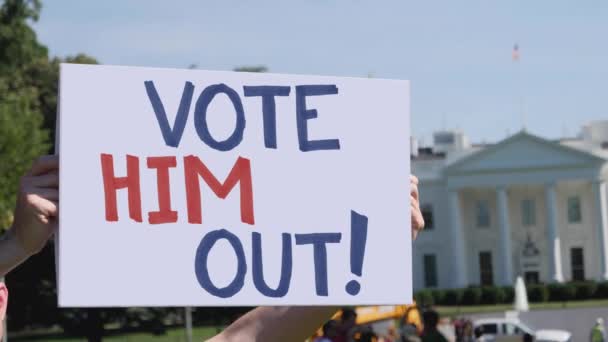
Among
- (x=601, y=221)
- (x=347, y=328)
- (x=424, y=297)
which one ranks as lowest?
(x=347, y=328)

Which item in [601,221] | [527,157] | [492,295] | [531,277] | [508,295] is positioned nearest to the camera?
[492,295]

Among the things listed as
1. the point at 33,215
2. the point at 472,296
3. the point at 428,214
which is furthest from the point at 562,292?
the point at 33,215

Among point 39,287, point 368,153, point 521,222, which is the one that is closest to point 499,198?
point 521,222

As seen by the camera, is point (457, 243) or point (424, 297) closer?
point (424, 297)

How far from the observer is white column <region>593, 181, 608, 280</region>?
89.7 meters

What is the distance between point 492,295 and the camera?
76625 millimetres

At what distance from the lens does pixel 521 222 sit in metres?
93.6

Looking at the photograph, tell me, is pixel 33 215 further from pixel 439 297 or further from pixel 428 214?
pixel 428 214

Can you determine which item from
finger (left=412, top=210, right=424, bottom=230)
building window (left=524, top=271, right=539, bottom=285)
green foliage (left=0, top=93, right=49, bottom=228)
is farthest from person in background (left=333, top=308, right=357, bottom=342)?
building window (left=524, top=271, right=539, bottom=285)

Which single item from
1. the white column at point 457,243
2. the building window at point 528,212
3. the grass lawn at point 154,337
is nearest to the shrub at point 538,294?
the white column at point 457,243

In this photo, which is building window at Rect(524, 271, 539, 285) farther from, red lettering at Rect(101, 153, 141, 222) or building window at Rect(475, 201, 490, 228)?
red lettering at Rect(101, 153, 141, 222)

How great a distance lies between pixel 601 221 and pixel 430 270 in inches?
436

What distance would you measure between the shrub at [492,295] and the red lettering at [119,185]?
7453 centimetres

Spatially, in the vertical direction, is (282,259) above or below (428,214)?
below
